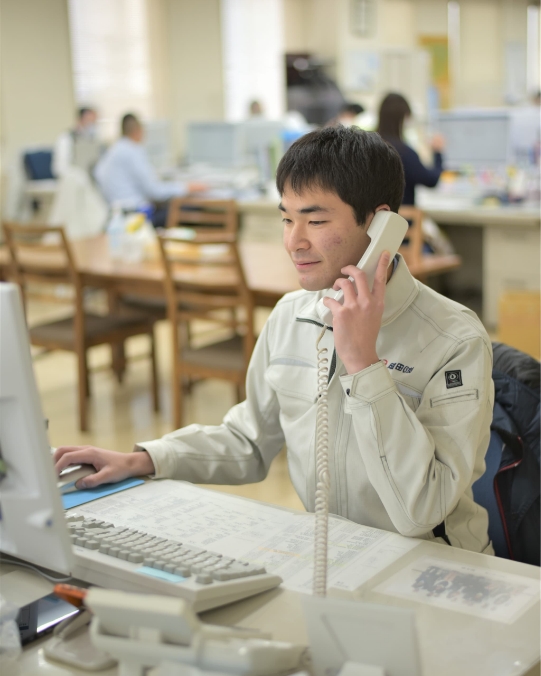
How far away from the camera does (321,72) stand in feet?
34.5

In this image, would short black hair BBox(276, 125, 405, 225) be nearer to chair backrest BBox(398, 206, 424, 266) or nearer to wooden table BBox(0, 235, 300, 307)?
wooden table BBox(0, 235, 300, 307)

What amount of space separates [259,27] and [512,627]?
10349 millimetres

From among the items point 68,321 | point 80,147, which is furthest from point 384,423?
point 80,147

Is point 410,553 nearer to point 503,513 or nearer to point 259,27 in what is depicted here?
point 503,513

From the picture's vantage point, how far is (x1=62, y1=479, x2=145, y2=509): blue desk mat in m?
1.30

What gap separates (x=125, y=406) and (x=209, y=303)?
0.97 meters

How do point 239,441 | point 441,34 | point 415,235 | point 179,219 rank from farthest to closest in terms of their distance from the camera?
point 441,34 < point 179,219 < point 415,235 < point 239,441

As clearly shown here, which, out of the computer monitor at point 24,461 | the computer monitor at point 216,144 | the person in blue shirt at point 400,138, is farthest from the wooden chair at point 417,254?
the computer monitor at point 216,144

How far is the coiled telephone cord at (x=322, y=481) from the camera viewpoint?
1.02 meters

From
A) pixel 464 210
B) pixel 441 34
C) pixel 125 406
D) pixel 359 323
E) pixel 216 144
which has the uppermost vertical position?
pixel 441 34

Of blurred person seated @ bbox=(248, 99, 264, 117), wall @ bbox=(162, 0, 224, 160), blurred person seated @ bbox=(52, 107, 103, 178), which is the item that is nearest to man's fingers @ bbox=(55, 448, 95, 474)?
blurred person seated @ bbox=(52, 107, 103, 178)

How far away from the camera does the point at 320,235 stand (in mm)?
1274

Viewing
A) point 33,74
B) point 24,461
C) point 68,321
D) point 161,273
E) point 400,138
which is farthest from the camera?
point 33,74

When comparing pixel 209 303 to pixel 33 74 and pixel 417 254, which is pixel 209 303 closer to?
pixel 417 254
